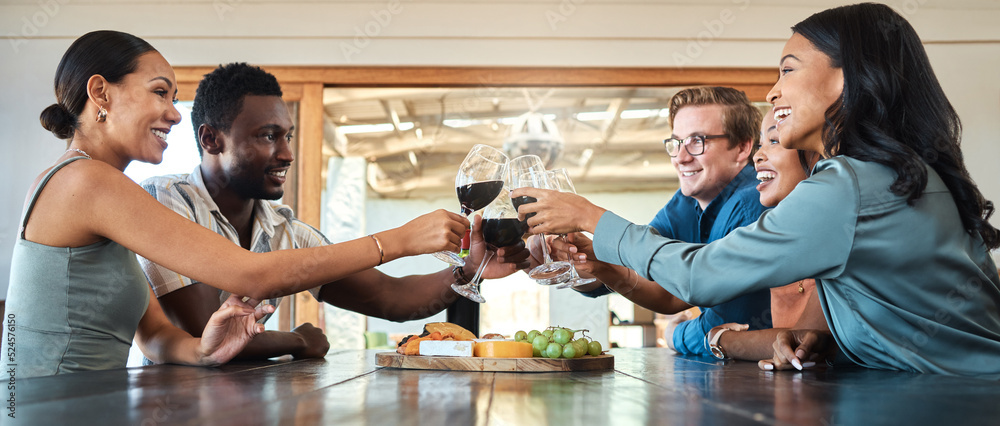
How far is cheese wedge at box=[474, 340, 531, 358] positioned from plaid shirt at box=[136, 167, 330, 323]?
72 centimetres

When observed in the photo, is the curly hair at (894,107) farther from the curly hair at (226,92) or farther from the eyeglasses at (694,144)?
the curly hair at (226,92)

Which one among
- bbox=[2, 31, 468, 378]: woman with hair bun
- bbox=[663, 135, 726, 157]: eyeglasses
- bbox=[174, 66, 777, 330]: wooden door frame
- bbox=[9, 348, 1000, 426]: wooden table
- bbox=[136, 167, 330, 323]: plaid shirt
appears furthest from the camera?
bbox=[174, 66, 777, 330]: wooden door frame

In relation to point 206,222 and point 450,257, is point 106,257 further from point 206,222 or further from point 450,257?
point 450,257

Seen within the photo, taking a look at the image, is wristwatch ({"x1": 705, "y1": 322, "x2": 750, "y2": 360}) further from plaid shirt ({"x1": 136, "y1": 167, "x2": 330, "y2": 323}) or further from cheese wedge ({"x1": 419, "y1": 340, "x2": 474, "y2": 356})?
plaid shirt ({"x1": 136, "y1": 167, "x2": 330, "y2": 323})

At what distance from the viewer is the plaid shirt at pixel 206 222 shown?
Result: 1.81 m

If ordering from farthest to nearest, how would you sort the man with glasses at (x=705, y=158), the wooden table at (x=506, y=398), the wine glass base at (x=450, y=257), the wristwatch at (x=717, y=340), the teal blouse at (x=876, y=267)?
1. the man with glasses at (x=705, y=158)
2. the wristwatch at (x=717, y=340)
3. the wine glass base at (x=450, y=257)
4. the teal blouse at (x=876, y=267)
5. the wooden table at (x=506, y=398)

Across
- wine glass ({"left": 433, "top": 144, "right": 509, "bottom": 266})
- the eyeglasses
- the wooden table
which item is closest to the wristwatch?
the wooden table

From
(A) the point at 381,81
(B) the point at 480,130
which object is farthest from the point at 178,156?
(B) the point at 480,130

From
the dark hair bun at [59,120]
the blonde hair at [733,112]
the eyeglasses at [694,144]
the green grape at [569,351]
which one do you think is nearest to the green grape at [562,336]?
the green grape at [569,351]

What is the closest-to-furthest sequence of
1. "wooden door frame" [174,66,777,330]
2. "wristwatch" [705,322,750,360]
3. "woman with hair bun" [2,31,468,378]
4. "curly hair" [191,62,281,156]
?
"woman with hair bun" [2,31,468,378], "wristwatch" [705,322,750,360], "curly hair" [191,62,281,156], "wooden door frame" [174,66,777,330]

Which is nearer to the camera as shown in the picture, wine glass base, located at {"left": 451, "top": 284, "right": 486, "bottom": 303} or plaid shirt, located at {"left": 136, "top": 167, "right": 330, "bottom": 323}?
wine glass base, located at {"left": 451, "top": 284, "right": 486, "bottom": 303}

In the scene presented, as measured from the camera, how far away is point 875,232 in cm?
110

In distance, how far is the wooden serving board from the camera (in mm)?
1203

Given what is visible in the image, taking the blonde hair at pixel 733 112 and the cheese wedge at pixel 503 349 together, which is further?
the blonde hair at pixel 733 112
